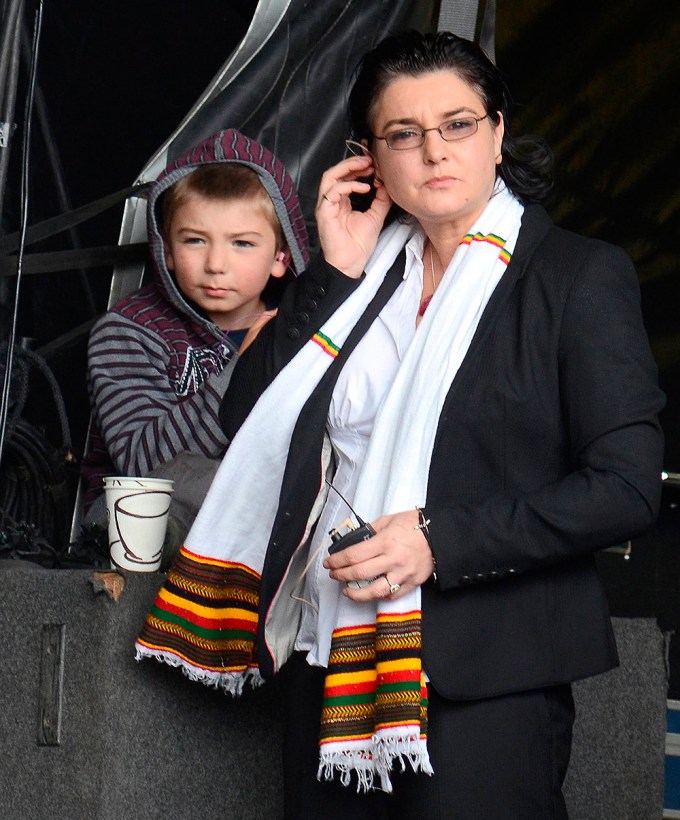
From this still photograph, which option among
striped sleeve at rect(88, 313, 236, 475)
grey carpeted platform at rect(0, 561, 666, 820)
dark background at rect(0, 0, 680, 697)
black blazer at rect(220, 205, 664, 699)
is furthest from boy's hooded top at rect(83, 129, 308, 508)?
A: black blazer at rect(220, 205, 664, 699)

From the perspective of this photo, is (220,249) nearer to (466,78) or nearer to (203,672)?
(466,78)

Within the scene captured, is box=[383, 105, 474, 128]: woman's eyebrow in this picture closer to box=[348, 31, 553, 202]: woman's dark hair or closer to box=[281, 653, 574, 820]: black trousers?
box=[348, 31, 553, 202]: woman's dark hair

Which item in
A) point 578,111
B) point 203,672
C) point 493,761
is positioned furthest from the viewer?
point 578,111

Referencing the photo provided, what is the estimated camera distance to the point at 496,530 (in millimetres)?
1368

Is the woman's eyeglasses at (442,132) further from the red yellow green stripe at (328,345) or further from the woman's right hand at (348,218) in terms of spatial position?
the red yellow green stripe at (328,345)

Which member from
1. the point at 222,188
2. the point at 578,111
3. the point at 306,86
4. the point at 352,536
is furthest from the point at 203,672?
the point at 578,111

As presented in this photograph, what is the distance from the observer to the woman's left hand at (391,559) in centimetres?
137

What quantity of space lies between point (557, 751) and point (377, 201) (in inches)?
33.2

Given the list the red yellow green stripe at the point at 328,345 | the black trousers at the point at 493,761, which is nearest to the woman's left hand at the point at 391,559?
the black trousers at the point at 493,761

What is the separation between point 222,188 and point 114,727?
3.48 ft

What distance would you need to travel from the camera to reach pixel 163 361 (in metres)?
2.29

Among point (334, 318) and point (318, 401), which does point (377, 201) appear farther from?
point (318, 401)

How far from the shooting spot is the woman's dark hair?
1670 mm

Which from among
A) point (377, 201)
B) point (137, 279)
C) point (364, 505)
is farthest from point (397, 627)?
point (137, 279)
